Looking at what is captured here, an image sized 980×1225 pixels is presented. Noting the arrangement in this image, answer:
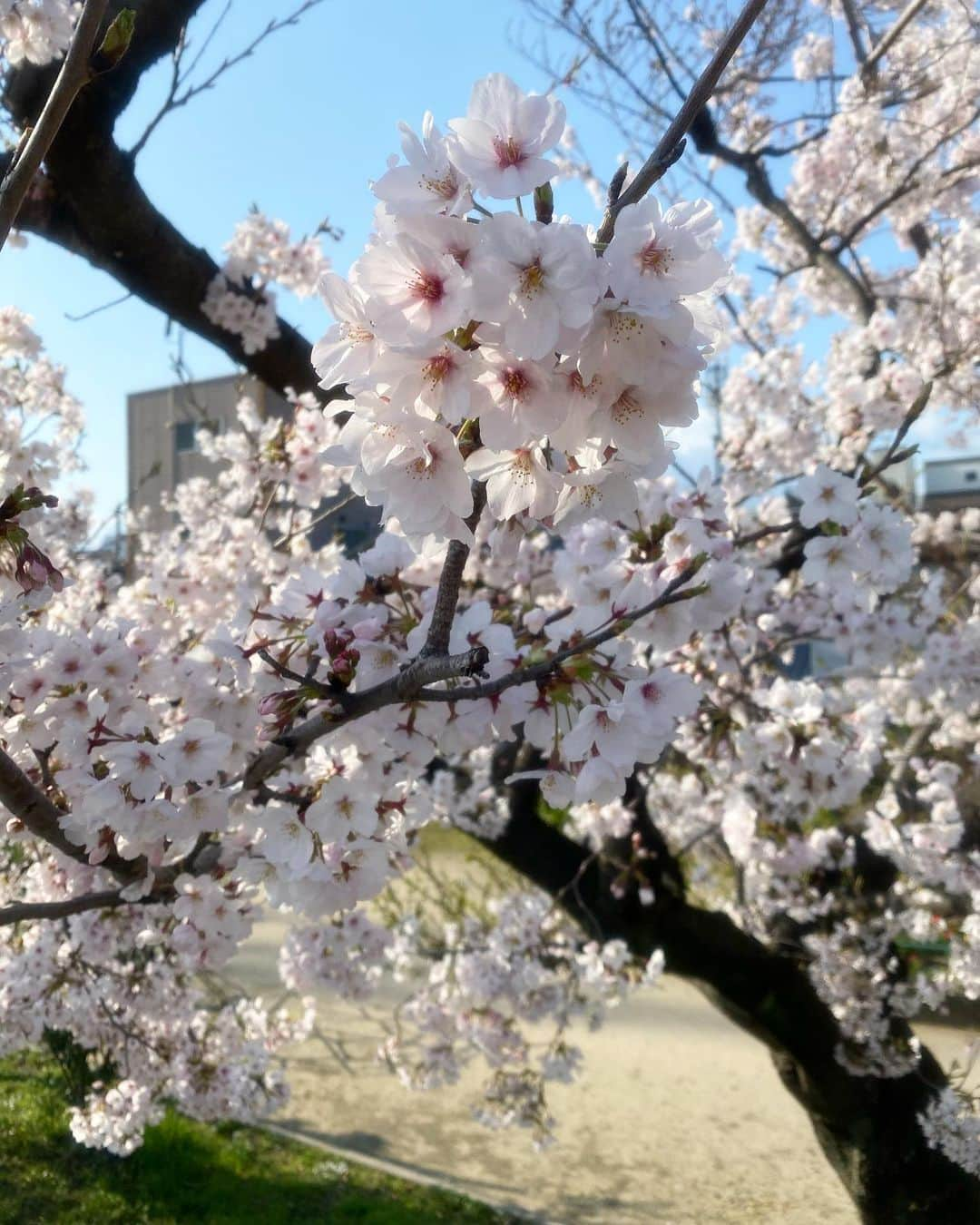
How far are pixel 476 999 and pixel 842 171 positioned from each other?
18.2 feet

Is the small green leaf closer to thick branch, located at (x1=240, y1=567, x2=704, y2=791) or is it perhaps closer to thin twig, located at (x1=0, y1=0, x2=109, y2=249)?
thin twig, located at (x1=0, y1=0, x2=109, y2=249)

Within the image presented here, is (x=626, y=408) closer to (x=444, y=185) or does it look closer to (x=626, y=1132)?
(x=444, y=185)

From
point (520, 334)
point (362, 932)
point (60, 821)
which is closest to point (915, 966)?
point (362, 932)

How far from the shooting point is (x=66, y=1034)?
14.5 ft

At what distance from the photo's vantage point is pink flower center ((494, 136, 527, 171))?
845 millimetres

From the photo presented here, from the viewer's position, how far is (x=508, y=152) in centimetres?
85

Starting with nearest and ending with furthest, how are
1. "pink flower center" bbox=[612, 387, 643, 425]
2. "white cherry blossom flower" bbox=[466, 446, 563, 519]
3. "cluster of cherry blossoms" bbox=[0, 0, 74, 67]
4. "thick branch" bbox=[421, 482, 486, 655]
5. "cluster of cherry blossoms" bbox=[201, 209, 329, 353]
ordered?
"pink flower center" bbox=[612, 387, 643, 425] < "white cherry blossom flower" bbox=[466, 446, 563, 519] < "thick branch" bbox=[421, 482, 486, 655] < "cluster of cherry blossoms" bbox=[0, 0, 74, 67] < "cluster of cherry blossoms" bbox=[201, 209, 329, 353]

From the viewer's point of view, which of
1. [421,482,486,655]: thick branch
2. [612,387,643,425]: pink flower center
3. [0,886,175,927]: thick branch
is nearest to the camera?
[612,387,643,425]: pink flower center

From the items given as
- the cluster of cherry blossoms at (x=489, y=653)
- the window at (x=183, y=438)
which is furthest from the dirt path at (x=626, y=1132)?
the window at (x=183, y=438)

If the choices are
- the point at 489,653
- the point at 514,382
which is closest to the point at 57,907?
the point at 489,653

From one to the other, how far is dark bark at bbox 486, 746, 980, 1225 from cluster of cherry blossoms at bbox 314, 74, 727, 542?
8.99 ft

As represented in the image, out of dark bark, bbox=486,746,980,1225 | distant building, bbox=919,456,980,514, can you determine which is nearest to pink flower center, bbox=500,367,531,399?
dark bark, bbox=486,746,980,1225

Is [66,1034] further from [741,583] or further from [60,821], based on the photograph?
[741,583]

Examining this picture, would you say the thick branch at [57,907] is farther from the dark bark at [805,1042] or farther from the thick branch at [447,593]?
the dark bark at [805,1042]
